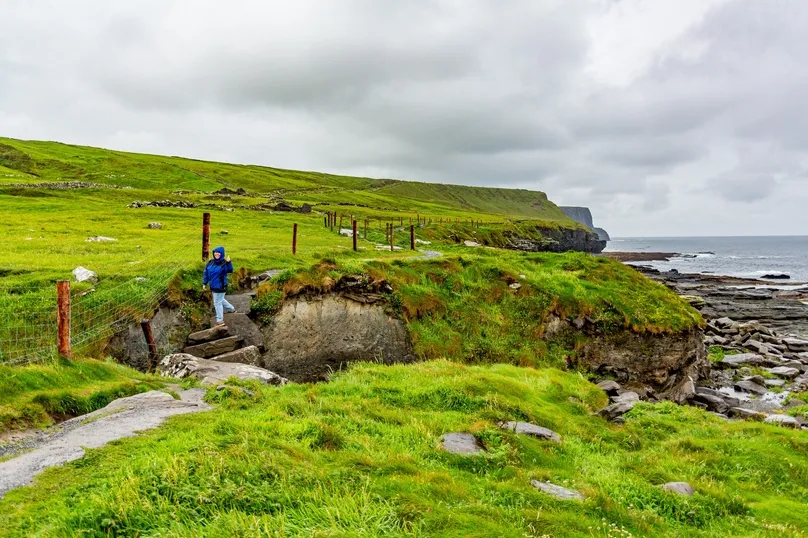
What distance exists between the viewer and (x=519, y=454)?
28.3 ft

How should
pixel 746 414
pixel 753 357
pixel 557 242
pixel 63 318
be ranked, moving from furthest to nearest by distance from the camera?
pixel 557 242, pixel 753 357, pixel 746 414, pixel 63 318

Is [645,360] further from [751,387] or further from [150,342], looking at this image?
[150,342]

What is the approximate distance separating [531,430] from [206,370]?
976 cm

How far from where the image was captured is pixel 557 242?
432ft

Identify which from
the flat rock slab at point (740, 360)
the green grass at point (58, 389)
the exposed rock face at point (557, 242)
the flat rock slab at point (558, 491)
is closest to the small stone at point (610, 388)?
the flat rock slab at point (558, 491)

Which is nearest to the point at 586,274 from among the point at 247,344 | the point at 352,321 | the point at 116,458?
the point at 352,321

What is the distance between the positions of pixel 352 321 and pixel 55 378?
11782 mm

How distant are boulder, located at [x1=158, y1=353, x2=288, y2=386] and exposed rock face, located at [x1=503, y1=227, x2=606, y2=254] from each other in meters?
73.4

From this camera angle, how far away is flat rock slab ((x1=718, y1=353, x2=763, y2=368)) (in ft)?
99.9

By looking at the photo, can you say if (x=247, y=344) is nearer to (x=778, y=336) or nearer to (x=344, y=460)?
(x=344, y=460)

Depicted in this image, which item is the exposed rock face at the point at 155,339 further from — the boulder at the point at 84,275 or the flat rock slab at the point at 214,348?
the boulder at the point at 84,275

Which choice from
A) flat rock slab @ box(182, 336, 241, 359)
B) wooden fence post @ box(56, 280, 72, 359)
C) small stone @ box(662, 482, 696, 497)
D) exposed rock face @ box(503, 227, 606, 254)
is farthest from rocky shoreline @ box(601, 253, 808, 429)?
exposed rock face @ box(503, 227, 606, 254)

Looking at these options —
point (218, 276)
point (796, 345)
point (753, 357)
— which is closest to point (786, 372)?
point (753, 357)

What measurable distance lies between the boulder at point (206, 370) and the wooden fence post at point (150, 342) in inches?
25.8
